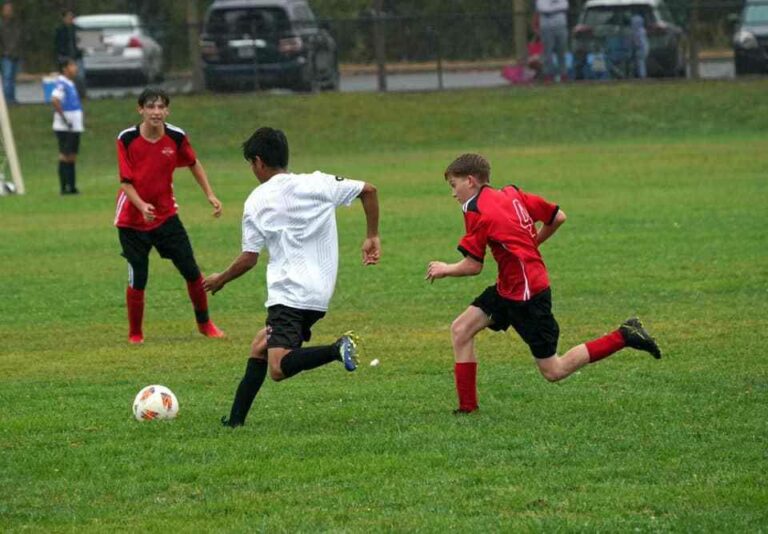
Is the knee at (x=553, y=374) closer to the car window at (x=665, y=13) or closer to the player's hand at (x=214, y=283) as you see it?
the player's hand at (x=214, y=283)

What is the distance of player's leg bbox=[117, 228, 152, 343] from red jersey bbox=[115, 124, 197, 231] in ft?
0.26

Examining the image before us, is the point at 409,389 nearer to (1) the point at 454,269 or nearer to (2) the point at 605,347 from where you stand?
(2) the point at 605,347

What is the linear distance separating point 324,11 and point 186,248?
120ft

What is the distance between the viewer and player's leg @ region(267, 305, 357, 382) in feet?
24.8

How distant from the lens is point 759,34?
3369cm

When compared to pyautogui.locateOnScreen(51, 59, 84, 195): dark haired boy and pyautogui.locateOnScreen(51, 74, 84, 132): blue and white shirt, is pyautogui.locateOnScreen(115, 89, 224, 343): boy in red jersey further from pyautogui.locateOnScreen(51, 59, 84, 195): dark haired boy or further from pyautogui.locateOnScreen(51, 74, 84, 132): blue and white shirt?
pyautogui.locateOnScreen(51, 74, 84, 132): blue and white shirt

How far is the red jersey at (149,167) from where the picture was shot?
1120 centimetres

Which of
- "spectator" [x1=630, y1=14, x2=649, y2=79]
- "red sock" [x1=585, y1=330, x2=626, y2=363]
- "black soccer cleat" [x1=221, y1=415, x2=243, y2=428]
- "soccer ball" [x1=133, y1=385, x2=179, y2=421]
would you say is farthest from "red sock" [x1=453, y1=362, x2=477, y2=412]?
"spectator" [x1=630, y1=14, x2=649, y2=79]

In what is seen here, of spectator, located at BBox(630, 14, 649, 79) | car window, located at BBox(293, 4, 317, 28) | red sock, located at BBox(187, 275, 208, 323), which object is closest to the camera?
red sock, located at BBox(187, 275, 208, 323)

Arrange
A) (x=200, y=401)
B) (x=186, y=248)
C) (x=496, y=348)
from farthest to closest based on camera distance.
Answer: (x=186, y=248)
(x=496, y=348)
(x=200, y=401)

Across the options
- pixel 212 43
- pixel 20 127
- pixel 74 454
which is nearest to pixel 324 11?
pixel 212 43

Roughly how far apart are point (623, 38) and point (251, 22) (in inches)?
329

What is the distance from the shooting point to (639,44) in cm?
3362

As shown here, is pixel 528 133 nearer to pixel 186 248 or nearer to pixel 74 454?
pixel 186 248
